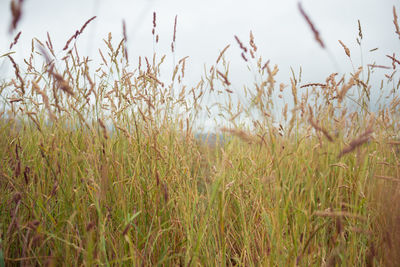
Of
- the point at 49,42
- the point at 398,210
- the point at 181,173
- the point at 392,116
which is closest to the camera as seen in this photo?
the point at 398,210

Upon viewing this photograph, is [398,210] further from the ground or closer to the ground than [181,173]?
closer to the ground

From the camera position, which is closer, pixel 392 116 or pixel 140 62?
pixel 140 62

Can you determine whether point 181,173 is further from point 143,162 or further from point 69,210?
point 69,210

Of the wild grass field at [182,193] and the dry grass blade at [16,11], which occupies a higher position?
the dry grass blade at [16,11]

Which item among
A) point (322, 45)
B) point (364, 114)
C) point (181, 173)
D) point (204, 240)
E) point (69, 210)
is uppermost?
point (322, 45)

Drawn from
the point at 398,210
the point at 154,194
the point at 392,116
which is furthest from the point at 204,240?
the point at 392,116

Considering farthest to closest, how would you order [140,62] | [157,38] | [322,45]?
[140,62]
[157,38]
[322,45]

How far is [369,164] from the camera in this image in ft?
6.02

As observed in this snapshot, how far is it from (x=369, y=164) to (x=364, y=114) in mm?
340

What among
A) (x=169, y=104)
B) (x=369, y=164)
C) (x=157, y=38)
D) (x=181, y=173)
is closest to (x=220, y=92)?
(x=169, y=104)

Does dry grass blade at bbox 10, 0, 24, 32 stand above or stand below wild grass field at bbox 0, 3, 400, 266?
above

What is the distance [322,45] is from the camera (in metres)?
0.97

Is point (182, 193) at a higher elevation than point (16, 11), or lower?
lower

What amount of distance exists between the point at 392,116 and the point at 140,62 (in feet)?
7.28
